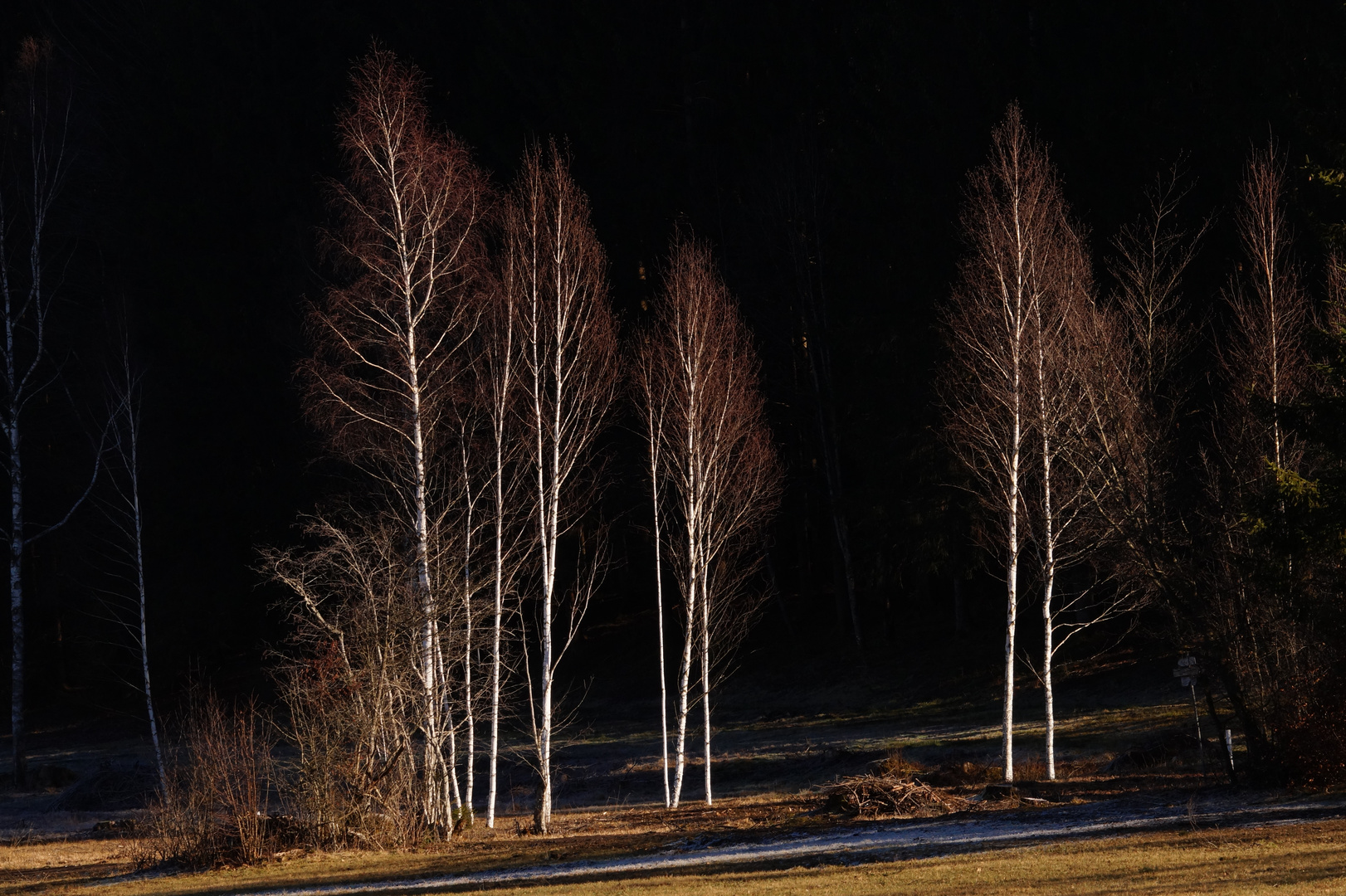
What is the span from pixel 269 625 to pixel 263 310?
506 inches

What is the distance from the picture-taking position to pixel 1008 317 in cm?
2089

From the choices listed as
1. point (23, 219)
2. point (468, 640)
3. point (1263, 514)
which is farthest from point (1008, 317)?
point (23, 219)

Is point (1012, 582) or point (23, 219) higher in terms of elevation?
point (23, 219)

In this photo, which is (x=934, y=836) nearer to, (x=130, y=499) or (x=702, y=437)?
(x=702, y=437)

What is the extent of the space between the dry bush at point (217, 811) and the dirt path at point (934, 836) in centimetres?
262

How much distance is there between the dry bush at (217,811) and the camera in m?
15.7

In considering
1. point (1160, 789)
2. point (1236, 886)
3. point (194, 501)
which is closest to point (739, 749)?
point (1160, 789)

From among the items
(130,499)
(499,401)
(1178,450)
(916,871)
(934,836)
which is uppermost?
(499,401)

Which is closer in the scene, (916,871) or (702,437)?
(916,871)

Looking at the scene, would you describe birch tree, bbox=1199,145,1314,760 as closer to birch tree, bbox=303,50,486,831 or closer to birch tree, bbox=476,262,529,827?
birch tree, bbox=476,262,529,827

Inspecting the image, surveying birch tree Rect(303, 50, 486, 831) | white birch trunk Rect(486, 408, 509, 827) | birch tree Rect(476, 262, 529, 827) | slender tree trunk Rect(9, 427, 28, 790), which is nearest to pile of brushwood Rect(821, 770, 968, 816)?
white birch trunk Rect(486, 408, 509, 827)

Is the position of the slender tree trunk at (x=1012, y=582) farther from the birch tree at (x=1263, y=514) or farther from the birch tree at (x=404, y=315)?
the birch tree at (x=404, y=315)

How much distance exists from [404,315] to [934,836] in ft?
38.2

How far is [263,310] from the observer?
47375 millimetres
